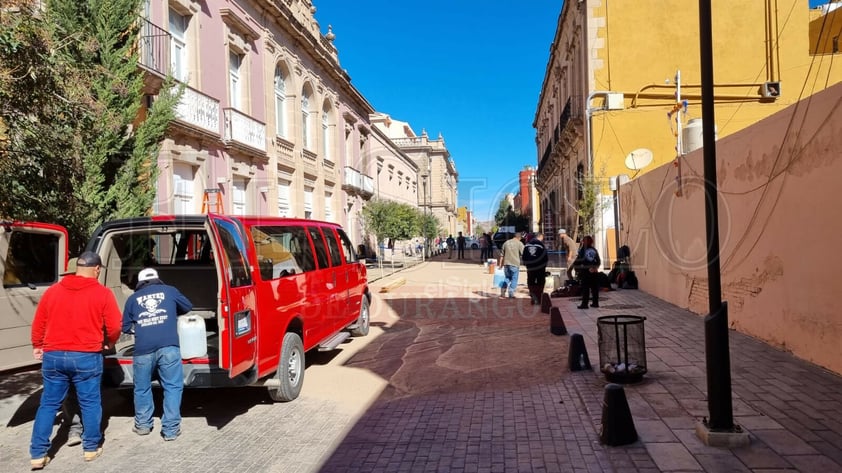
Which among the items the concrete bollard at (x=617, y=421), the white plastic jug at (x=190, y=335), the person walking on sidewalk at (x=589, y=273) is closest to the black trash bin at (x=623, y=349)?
the concrete bollard at (x=617, y=421)

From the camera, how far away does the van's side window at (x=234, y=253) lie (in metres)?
4.89

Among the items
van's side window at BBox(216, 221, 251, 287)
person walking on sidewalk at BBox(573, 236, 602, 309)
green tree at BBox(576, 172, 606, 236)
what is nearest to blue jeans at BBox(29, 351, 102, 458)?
van's side window at BBox(216, 221, 251, 287)

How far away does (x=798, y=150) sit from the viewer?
6.17 meters

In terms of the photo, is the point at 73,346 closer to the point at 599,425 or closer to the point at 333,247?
the point at 333,247

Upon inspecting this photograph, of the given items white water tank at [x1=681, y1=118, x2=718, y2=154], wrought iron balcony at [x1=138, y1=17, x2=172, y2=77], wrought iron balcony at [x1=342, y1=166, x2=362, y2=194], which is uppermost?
wrought iron balcony at [x1=138, y1=17, x2=172, y2=77]

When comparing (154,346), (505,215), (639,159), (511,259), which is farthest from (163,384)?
(505,215)

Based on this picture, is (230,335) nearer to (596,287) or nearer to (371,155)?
(596,287)

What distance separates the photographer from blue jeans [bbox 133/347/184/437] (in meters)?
4.86

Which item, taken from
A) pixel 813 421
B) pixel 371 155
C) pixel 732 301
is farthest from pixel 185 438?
pixel 371 155

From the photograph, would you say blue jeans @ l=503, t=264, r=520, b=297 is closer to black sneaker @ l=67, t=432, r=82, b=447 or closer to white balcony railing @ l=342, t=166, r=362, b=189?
black sneaker @ l=67, t=432, r=82, b=447

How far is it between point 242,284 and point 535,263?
8.06m

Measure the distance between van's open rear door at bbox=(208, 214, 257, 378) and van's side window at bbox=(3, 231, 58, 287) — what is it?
8.96ft

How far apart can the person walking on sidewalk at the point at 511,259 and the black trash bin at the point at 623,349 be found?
693cm

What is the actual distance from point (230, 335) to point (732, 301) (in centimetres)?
724
